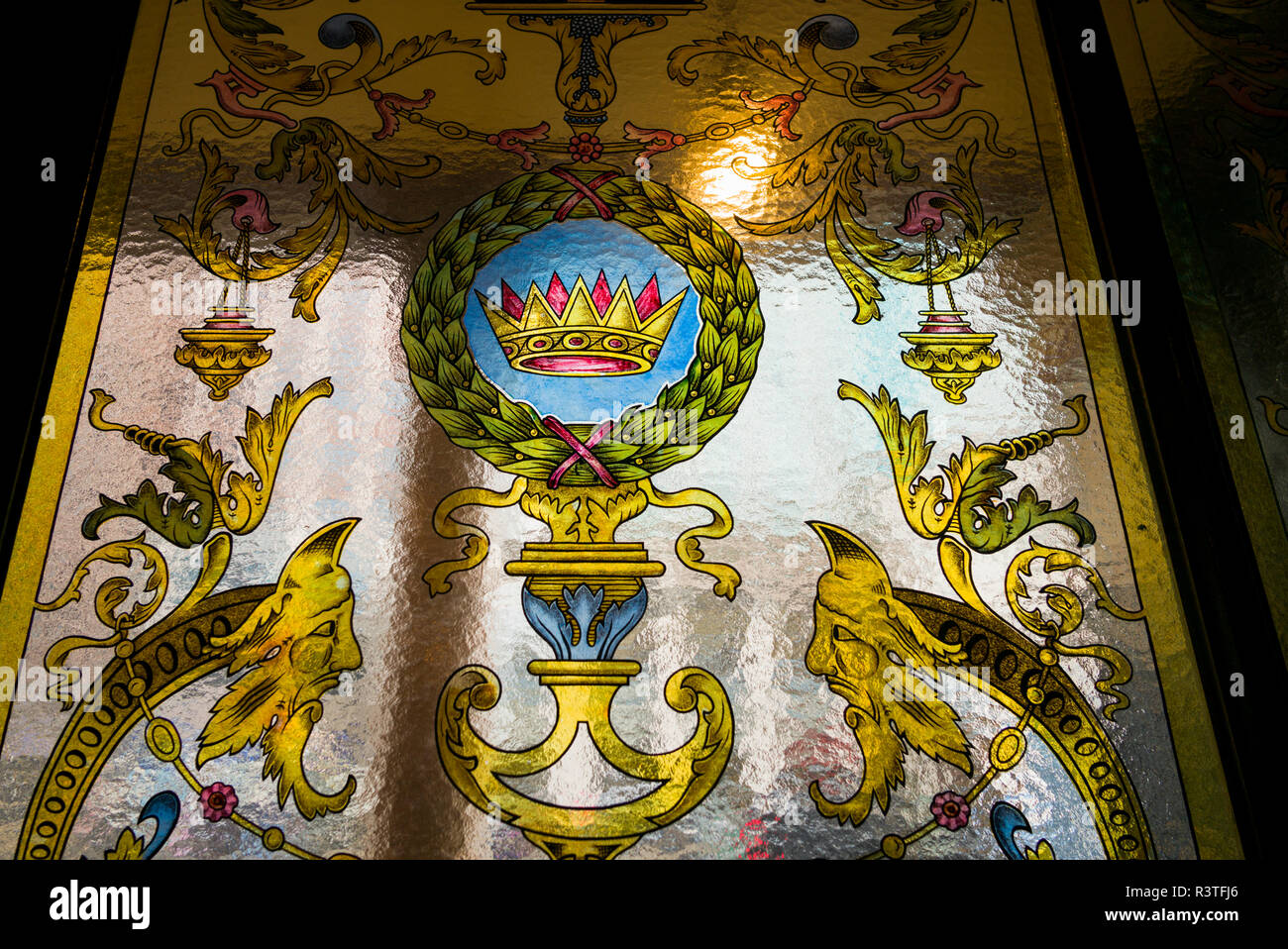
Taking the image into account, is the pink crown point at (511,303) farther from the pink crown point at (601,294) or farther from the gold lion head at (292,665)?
the gold lion head at (292,665)

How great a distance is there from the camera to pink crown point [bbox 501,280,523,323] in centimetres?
199

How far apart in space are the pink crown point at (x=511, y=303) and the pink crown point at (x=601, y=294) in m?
0.15

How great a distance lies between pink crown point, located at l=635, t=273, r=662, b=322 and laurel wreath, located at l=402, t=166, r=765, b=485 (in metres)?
0.08

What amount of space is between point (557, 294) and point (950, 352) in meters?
0.79

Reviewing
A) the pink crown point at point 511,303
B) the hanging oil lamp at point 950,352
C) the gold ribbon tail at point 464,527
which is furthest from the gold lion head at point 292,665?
the hanging oil lamp at point 950,352

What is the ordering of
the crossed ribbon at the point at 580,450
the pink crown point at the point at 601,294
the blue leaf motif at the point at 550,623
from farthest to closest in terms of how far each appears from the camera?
the pink crown point at the point at 601,294
the crossed ribbon at the point at 580,450
the blue leaf motif at the point at 550,623

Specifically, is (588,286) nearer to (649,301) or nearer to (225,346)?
(649,301)

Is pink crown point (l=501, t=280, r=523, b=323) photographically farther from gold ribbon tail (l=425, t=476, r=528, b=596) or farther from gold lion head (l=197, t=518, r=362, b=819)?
gold lion head (l=197, t=518, r=362, b=819)

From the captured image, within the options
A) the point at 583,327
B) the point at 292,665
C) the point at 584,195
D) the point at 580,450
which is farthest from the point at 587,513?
the point at 584,195

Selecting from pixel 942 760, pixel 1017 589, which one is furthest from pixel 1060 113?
pixel 942 760

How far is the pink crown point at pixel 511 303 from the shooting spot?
6.53 ft

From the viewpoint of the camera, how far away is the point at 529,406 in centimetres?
192

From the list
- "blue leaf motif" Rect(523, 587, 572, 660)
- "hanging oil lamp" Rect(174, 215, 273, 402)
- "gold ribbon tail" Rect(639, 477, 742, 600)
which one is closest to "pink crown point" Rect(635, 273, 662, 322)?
"gold ribbon tail" Rect(639, 477, 742, 600)
